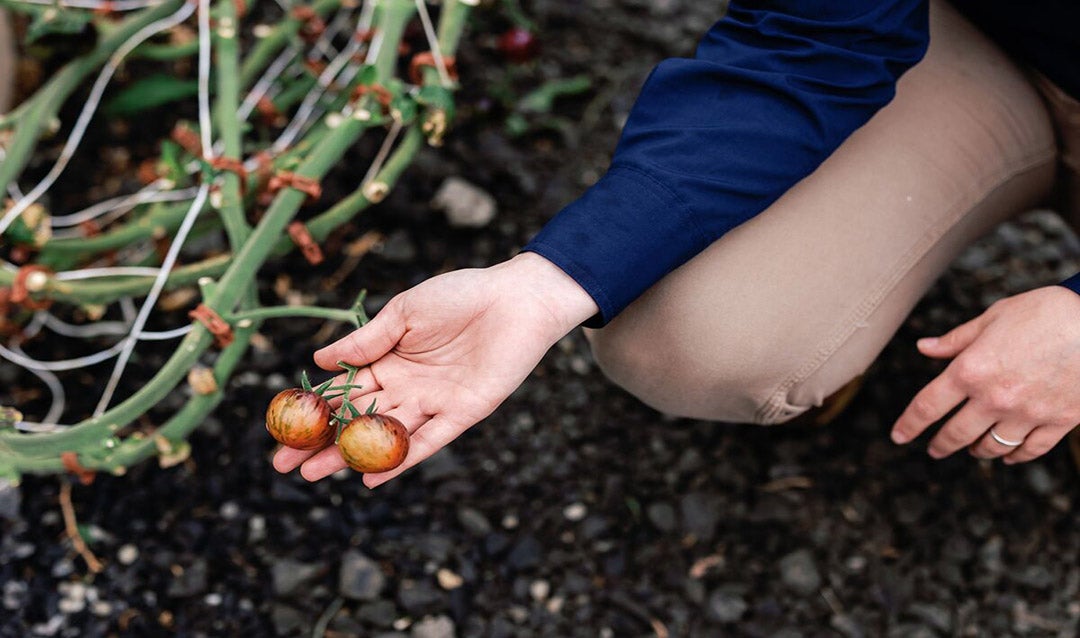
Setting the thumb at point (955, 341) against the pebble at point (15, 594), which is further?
the pebble at point (15, 594)

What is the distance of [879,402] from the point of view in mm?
1763

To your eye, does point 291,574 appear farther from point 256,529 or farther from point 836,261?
point 836,261

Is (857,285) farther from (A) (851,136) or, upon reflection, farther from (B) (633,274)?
(B) (633,274)

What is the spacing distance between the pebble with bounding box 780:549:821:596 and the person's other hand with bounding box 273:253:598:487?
65cm

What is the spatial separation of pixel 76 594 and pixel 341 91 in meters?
0.90

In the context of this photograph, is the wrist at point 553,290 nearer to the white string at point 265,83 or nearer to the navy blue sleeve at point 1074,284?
the navy blue sleeve at point 1074,284

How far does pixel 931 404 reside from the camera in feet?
4.23

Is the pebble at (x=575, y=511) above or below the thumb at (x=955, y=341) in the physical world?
below

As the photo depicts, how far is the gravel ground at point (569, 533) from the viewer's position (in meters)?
1.51

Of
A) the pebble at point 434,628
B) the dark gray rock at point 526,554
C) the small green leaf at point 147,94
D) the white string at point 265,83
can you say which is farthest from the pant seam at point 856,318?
the small green leaf at point 147,94

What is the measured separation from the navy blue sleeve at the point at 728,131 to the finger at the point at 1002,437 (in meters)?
0.41

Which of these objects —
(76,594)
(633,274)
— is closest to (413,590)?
(76,594)

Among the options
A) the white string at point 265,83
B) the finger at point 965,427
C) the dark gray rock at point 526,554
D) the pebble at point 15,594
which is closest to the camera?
the finger at point 965,427

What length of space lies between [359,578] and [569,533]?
0.34 metres
